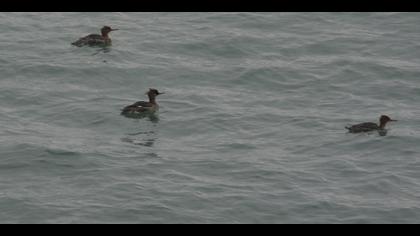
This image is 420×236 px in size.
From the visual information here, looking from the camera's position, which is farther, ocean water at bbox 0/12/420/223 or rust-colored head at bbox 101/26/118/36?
rust-colored head at bbox 101/26/118/36

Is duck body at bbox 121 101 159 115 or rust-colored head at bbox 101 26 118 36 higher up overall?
rust-colored head at bbox 101 26 118 36

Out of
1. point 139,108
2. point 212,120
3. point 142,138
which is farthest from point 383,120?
point 139,108

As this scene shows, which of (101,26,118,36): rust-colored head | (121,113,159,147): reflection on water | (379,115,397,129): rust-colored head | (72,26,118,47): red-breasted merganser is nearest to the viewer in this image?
(121,113,159,147): reflection on water

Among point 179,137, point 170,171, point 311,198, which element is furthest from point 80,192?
point 179,137

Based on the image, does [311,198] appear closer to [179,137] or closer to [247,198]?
[247,198]

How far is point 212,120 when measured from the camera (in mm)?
21141

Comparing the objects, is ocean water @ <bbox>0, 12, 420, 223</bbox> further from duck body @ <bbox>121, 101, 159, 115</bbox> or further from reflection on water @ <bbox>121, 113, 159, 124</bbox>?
duck body @ <bbox>121, 101, 159, 115</bbox>

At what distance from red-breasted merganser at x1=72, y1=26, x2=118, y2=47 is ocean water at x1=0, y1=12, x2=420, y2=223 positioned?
30 cm

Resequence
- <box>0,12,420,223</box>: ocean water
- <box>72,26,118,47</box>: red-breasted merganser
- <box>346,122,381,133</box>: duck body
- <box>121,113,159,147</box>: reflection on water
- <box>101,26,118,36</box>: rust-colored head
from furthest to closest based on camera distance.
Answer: <box>101,26,118,36</box>: rust-colored head
<box>72,26,118,47</box>: red-breasted merganser
<box>346,122,381,133</box>: duck body
<box>121,113,159,147</box>: reflection on water
<box>0,12,420,223</box>: ocean water

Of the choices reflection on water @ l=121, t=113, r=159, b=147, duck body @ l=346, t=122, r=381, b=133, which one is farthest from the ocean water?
duck body @ l=346, t=122, r=381, b=133

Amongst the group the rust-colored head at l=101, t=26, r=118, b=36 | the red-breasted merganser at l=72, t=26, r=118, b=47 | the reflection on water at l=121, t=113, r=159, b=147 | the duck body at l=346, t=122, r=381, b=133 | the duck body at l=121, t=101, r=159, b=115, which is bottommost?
the reflection on water at l=121, t=113, r=159, b=147

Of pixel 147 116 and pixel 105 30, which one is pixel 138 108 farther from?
pixel 105 30

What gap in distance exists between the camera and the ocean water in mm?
15031

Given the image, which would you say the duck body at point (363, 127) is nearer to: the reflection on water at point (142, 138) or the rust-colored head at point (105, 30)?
the reflection on water at point (142, 138)
